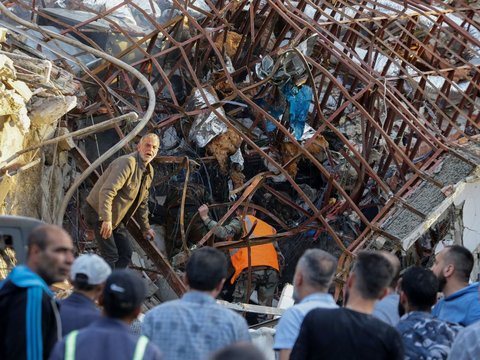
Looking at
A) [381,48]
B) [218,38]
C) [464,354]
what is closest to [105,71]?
[218,38]

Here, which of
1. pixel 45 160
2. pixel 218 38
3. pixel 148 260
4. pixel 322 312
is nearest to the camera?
pixel 322 312

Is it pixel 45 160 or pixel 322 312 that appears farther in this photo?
pixel 45 160

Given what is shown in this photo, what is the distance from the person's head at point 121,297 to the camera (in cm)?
520

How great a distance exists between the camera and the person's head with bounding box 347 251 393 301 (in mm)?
5766

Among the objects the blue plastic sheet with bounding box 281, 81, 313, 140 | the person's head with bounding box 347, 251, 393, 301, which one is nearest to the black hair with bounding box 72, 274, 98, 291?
the person's head with bounding box 347, 251, 393, 301

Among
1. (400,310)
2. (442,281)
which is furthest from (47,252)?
(442,281)

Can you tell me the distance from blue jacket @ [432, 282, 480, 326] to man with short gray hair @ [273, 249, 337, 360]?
3.99ft

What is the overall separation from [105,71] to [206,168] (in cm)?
154

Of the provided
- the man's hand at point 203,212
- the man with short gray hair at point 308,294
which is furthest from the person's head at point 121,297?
the man's hand at point 203,212

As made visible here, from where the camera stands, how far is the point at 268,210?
524 inches

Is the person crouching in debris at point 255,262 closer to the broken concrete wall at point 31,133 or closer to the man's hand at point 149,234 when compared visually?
the man's hand at point 149,234

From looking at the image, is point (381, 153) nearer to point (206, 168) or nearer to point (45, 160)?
point (206, 168)

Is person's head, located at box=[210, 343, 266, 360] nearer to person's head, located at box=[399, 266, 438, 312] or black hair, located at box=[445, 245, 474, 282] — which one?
person's head, located at box=[399, 266, 438, 312]

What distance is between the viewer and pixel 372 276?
19.0 feet
